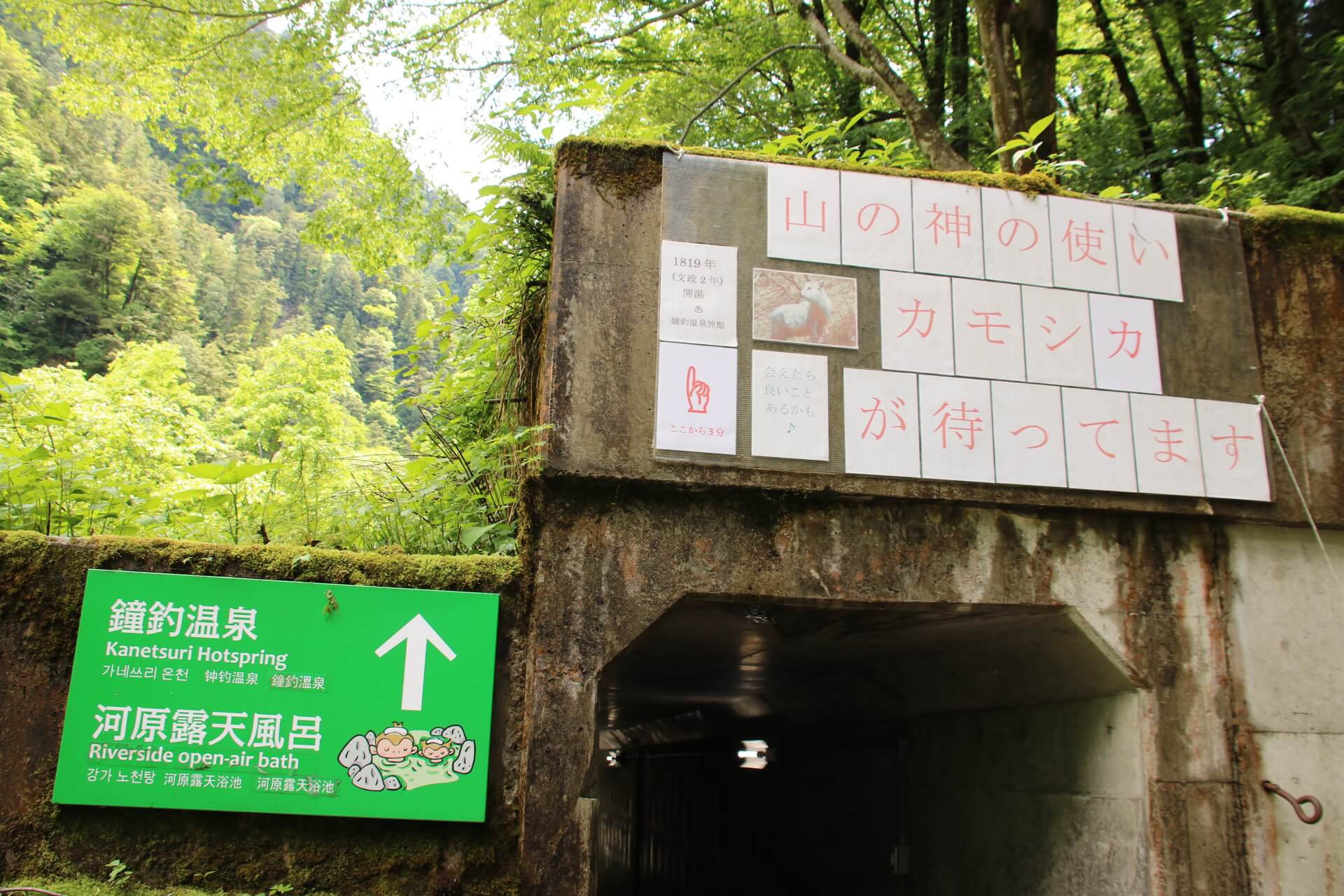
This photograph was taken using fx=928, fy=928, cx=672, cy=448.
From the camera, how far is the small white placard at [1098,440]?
4512 mm

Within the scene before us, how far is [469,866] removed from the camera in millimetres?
3828

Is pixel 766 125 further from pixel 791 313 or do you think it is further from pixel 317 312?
pixel 317 312

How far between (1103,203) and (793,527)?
250 cm

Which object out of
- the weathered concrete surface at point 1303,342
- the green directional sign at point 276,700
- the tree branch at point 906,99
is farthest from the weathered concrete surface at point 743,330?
the tree branch at point 906,99

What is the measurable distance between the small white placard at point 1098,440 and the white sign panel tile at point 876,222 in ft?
3.58

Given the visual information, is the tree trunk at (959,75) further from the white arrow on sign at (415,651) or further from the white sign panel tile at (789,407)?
the white arrow on sign at (415,651)

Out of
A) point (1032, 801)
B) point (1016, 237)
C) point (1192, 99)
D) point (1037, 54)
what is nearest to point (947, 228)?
point (1016, 237)

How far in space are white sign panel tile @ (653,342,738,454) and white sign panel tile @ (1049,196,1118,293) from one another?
1.88 meters

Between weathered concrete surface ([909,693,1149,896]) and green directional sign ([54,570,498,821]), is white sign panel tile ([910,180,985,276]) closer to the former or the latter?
weathered concrete surface ([909,693,1149,896])

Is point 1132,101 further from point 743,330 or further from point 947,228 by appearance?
point 743,330

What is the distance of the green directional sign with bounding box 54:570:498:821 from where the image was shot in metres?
3.69

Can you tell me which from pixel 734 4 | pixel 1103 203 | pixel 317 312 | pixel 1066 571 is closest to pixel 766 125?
pixel 734 4

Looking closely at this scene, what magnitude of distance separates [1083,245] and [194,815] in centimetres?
496

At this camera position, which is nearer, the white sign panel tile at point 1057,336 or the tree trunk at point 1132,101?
the white sign panel tile at point 1057,336
